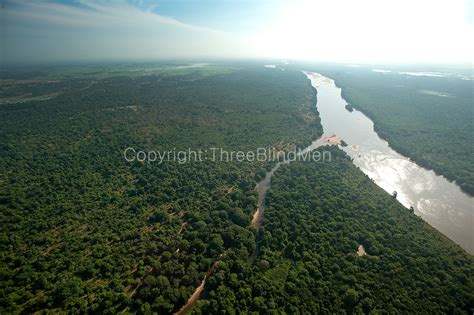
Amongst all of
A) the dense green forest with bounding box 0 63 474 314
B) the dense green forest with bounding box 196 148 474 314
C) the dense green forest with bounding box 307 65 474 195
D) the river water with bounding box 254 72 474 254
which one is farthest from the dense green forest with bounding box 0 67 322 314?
the dense green forest with bounding box 307 65 474 195

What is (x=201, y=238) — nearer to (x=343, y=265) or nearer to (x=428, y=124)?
(x=343, y=265)

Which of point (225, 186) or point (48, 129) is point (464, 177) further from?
point (48, 129)

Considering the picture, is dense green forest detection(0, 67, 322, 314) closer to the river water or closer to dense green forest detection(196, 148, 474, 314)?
dense green forest detection(196, 148, 474, 314)

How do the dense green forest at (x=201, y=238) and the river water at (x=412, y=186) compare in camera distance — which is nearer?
the dense green forest at (x=201, y=238)

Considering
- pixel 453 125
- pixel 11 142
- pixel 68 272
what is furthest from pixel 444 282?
pixel 11 142

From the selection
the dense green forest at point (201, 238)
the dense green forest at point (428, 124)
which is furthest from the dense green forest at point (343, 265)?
the dense green forest at point (428, 124)

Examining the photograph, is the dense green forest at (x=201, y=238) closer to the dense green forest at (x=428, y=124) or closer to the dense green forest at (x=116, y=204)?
the dense green forest at (x=116, y=204)
